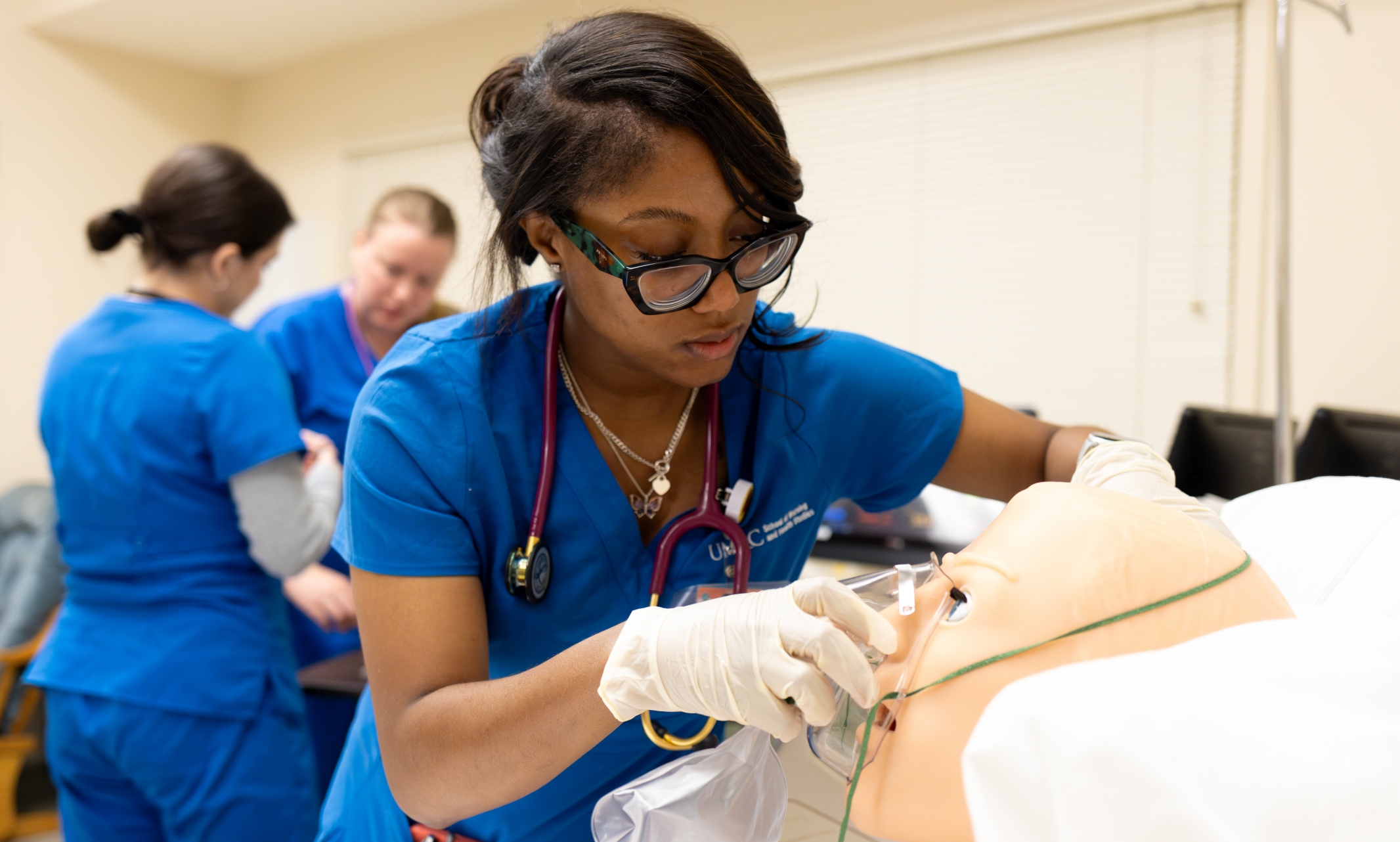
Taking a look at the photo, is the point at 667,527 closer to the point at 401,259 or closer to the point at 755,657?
the point at 755,657

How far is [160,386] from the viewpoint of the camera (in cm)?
158

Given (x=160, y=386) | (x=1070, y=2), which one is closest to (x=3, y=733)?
(x=160, y=386)

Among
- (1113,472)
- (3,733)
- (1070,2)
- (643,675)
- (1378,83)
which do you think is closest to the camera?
(643,675)

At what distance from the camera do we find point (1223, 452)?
159 centimetres

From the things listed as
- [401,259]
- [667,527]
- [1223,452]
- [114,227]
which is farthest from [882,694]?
[401,259]

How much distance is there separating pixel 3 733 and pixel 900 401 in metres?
3.48

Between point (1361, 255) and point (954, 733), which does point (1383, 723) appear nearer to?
point (954, 733)

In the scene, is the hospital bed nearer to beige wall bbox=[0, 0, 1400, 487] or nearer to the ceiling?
beige wall bbox=[0, 0, 1400, 487]

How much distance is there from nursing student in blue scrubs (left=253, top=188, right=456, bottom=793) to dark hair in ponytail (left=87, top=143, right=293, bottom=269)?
0.53 meters

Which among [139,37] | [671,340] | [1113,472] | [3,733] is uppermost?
[139,37]

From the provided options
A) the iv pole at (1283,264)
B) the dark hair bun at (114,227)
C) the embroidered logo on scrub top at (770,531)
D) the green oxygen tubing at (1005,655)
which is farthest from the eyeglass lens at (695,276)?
the dark hair bun at (114,227)

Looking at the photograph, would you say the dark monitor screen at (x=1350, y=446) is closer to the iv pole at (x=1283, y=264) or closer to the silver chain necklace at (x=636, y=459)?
the iv pole at (x=1283, y=264)

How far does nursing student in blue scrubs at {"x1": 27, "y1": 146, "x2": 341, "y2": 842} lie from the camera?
5.07 feet

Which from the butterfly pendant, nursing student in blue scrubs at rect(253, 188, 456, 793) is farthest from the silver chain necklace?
nursing student in blue scrubs at rect(253, 188, 456, 793)
